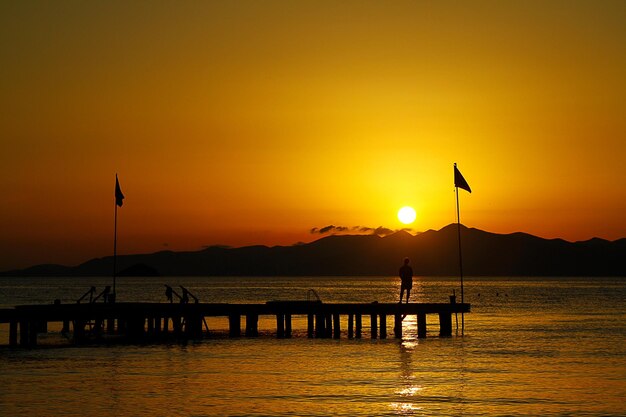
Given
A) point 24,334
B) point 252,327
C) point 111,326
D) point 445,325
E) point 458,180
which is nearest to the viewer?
point 24,334

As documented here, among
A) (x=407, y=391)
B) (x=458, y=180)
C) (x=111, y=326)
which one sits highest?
(x=458, y=180)

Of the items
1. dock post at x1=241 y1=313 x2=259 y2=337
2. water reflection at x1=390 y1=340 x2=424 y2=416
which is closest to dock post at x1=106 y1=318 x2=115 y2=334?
dock post at x1=241 y1=313 x2=259 y2=337

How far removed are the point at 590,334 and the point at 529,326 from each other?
10.3 meters

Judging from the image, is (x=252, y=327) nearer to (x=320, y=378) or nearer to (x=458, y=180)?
(x=458, y=180)

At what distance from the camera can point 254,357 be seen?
1598 inches

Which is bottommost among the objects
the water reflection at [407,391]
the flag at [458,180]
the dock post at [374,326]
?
the water reflection at [407,391]

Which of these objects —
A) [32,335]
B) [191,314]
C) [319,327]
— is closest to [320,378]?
[191,314]

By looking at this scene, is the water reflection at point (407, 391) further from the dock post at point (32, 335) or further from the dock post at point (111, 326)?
the dock post at point (111, 326)

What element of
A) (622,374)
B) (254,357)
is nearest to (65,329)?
(254,357)


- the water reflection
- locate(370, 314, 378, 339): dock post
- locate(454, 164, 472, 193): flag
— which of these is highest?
locate(454, 164, 472, 193): flag

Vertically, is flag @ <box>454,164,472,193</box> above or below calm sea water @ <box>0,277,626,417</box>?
above

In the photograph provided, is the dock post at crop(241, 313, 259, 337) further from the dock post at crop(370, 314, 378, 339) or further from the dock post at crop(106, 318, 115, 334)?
the dock post at crop(106, 318, 115, 334)

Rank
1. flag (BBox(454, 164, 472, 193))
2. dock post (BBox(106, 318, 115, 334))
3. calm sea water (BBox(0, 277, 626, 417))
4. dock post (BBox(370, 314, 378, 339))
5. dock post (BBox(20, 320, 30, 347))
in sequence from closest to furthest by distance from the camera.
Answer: calm sea water (BBox(0, 277, 626, 417)) < dock post (BBox(20, 320, 30, 347)) < flag (BBox(454, 164, 472, 193)) < dock post (BBox(370, 314, 378, 339)) < dock post (BBox(106, 318, 115, 334))

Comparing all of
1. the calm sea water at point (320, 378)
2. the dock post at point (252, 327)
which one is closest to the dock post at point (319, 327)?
the calm sea water at point (320, 378)
